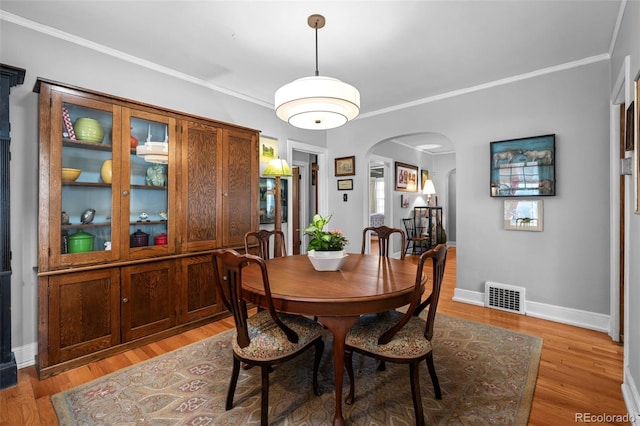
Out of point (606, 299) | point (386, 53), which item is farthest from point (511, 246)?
point (386, 53)

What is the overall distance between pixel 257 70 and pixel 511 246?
3.43 m

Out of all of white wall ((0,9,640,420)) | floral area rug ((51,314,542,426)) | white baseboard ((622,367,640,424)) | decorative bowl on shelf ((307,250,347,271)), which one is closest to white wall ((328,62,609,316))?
white wall ((0,9,640,420))

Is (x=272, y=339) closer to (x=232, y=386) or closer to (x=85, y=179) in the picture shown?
(x=232, y=386)

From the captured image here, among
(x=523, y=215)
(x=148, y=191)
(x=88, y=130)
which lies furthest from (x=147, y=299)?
(x=523, y=215)

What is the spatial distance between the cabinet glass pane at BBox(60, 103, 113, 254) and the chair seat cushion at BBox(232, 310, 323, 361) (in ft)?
5.05

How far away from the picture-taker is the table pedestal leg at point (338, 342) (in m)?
1.59

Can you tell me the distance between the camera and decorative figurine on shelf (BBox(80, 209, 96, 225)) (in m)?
2.37

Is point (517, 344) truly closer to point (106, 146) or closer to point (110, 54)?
point (106, 146)

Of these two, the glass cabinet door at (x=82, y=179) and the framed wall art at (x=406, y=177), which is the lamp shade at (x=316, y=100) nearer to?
the glass cabinet door at (x=82, y=179)

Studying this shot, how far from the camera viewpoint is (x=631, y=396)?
1.78 meters

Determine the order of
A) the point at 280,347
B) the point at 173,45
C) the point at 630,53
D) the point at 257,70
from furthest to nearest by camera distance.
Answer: the point at 257,70 < the point at 173,45 < the point at 630,53 < the point at 280,347

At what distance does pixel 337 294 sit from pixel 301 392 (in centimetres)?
82

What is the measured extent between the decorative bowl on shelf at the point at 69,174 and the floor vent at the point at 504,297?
166 inches

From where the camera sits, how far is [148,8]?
221 cm
